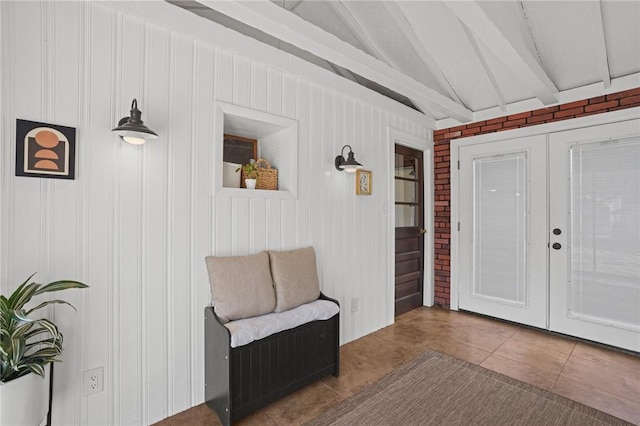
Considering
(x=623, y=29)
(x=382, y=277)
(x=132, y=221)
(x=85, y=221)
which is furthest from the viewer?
(x=382, y=277)

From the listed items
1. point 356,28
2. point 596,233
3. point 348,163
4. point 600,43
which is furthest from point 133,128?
point 596,233

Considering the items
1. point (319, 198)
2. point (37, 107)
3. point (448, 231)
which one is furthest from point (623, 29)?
point (37, 107)

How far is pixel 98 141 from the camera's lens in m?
1.78

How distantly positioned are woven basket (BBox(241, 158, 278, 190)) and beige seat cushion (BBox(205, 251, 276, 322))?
665 mm

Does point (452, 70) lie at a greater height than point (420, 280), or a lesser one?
greater

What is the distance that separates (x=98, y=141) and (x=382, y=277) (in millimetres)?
2873

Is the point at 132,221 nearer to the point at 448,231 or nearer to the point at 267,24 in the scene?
the point at 267,24

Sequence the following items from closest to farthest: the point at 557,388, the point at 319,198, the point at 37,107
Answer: the point at 37,107, the point at 557,388, the point at 319,198

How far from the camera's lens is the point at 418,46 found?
9.44ft

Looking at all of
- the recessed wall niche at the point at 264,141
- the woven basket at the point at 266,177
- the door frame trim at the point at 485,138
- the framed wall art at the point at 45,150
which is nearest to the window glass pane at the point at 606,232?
the door frame trim at the point at 485,138

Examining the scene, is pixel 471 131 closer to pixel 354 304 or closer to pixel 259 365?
pixel 354 304

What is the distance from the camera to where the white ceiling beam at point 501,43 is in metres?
1.87

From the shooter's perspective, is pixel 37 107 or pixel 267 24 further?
pixel 267 24

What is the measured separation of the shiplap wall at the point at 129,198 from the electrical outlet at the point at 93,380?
0.03 metres
